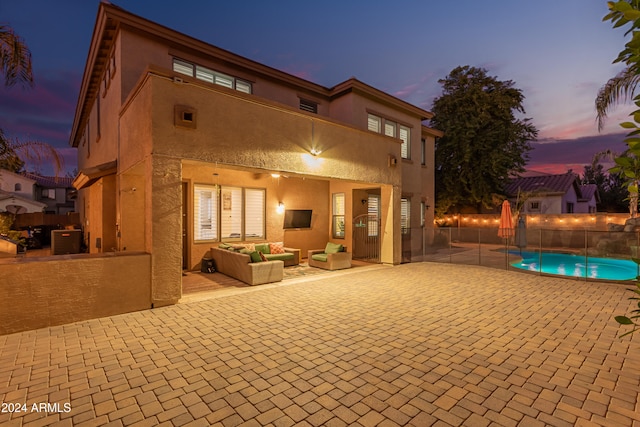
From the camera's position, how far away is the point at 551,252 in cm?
1370

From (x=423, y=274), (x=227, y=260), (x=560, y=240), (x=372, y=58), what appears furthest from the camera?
(x=372, y=58)

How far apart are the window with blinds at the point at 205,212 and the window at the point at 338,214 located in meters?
5.43

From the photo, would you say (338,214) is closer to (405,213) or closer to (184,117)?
(405,213)

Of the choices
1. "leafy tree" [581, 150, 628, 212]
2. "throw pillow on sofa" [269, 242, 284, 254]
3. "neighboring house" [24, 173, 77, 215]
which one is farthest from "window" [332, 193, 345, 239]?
"neighboring house" [24, 173, 77, 215]

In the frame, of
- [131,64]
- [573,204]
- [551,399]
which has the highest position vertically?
[131,64]

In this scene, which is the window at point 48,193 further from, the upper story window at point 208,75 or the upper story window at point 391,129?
the upper story window at point 391,129

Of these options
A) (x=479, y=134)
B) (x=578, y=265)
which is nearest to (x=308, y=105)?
(x=479, y=134)

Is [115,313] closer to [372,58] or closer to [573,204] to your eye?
[573,204]

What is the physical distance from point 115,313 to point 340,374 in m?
4.90

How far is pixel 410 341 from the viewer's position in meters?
4.86

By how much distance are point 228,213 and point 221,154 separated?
451cm

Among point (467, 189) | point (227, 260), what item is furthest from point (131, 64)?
point (467, 189)

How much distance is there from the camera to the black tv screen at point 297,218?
12.8 metres

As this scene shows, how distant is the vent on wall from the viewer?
6.52m
